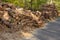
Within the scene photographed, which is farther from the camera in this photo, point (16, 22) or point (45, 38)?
point (16, 22)

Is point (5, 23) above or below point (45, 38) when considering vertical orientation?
above

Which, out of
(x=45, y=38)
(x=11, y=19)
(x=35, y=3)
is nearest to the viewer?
(x=45, y=38)

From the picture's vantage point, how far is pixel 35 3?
96.2ft

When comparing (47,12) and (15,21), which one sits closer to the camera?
(15,21)

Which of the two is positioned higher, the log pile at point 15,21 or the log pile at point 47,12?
the log pile at point 15,21

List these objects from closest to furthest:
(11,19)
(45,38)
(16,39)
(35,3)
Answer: (16,39)
(45,38)
(11,19)
(35,3)

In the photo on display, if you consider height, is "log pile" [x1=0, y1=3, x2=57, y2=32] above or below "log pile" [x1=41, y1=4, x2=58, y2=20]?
above

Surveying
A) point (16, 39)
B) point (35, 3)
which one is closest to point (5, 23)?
point (16, 39)

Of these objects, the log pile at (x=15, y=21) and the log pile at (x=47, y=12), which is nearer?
the log pile at (x=15, y=21)

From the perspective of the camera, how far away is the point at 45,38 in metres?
12.4

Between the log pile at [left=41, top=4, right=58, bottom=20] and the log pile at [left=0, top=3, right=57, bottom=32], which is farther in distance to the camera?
the log pile at [left=41, top=4, right=58, bottom=20]

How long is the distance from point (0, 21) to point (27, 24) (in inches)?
111

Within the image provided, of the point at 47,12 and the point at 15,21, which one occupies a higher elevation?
Answer: the point at 15,21

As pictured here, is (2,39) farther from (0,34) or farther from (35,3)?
(35,3)
